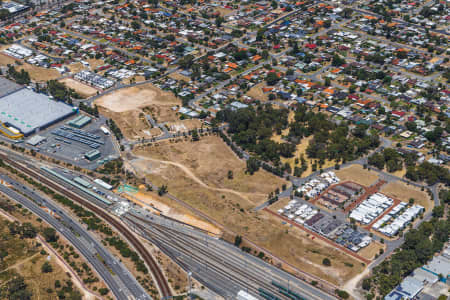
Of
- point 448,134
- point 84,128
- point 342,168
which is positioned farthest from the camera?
point 84,128

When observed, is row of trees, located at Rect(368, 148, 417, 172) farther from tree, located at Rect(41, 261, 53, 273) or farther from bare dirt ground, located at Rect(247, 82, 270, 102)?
tree, located at Rect(41, 261, 53, 273)

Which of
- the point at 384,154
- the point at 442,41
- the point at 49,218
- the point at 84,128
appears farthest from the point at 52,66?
the point at 442,41

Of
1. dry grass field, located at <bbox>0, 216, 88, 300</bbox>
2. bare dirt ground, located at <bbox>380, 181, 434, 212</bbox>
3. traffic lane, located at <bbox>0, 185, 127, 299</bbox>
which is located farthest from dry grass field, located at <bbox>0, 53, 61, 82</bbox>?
bare dirt ground, located at <bbox>380, 181, 434, 212</bbox>

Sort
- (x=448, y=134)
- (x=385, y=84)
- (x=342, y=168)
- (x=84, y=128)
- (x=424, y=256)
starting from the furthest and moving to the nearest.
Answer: (x=385, y=84) < (x=84, y=128) < (x=448, y=134) < (x=342, y=168) < (x=424, y=256)

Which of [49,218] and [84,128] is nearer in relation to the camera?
[49,218]

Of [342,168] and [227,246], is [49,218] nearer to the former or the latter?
[227,246]

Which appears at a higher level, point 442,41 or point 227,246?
point 442,41
